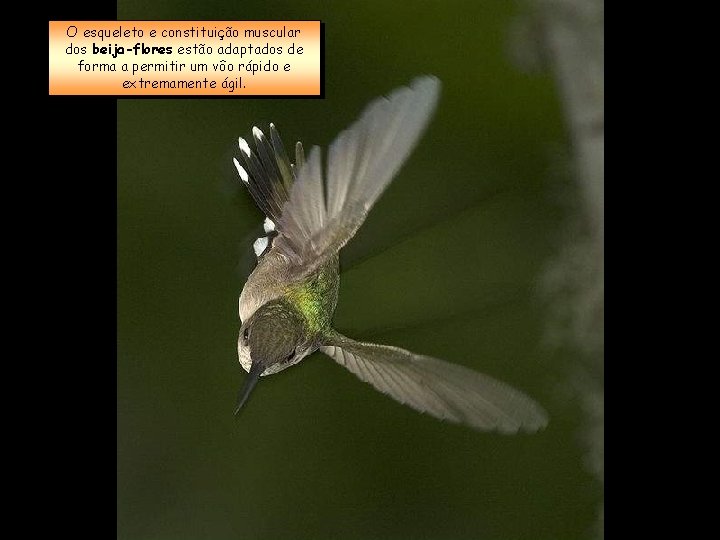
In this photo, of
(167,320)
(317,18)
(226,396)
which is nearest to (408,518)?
(226,396)

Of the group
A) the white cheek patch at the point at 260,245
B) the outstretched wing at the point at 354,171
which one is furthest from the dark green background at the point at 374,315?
the outstretched wing at the point at 354,171

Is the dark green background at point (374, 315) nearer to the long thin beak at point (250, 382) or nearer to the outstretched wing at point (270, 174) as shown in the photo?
the outstretched wing at point (270, 174)

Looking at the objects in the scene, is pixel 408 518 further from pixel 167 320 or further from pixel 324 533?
pixel 167 320

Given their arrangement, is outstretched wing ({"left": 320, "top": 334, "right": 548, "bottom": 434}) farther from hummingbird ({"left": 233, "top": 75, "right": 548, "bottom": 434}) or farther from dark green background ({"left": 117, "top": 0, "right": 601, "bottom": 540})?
dark green background ({"left": 117, "top": 0, "right": 601, "bottom": 540})

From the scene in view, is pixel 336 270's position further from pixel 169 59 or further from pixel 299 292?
pixel 169 59

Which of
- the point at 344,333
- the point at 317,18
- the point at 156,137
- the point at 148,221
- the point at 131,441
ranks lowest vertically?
the point at 131,441
